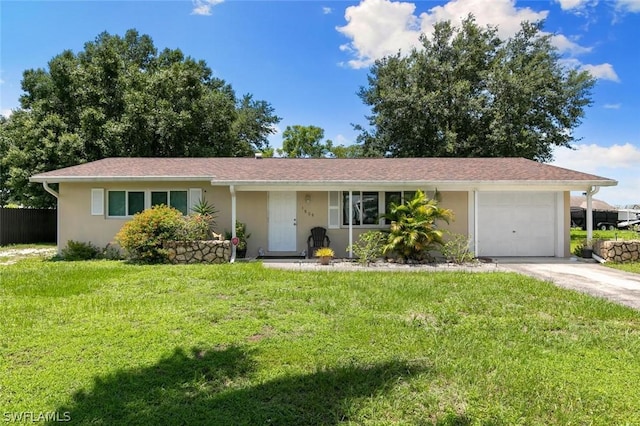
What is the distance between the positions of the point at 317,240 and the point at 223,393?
896 centimetres

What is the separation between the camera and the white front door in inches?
490

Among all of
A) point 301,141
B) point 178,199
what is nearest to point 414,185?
point 178,199

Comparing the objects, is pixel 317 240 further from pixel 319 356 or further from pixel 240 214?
pixel 319 356

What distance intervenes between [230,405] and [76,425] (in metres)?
1.11

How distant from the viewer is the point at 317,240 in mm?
12195

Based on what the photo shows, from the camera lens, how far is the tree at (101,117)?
59.9 feet

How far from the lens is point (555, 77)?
21781 millimetres

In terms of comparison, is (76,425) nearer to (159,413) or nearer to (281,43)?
(159,413)

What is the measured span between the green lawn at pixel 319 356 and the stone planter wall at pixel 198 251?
3547 millimetres

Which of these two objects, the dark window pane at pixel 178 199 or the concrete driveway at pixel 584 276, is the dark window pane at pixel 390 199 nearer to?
the concrete driveway at pixel 584 276

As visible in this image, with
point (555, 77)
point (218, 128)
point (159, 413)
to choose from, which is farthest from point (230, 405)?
point (555, 77)

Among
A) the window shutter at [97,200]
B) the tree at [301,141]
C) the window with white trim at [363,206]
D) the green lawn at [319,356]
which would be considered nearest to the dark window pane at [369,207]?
the window with white trim at [363,206]

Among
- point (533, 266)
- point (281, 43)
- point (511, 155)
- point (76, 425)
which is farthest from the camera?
point (511, 155)

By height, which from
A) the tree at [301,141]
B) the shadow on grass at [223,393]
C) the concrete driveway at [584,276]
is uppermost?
the tree at [301,141]
